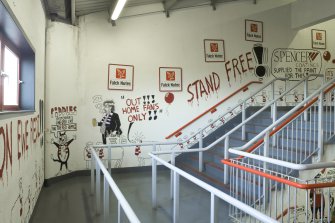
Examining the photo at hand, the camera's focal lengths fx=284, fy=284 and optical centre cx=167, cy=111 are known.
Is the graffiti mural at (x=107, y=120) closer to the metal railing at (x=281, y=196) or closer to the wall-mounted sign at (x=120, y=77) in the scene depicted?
the wall-mounted sign at (x=120, y=77)

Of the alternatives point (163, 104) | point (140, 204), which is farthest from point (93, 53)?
point (140, 204)

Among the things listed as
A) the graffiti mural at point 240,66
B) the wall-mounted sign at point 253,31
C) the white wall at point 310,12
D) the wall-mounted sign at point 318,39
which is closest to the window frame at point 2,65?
the graffiti mural at point 240,66

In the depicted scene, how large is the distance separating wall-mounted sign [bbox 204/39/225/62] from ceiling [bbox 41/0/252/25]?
0.81 metres

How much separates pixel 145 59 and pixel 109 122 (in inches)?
63.2

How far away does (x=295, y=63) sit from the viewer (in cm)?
760

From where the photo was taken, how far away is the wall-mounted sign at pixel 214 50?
681cm

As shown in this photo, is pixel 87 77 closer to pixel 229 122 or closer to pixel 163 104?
pixel 163 104

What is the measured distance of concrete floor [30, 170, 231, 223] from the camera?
361 centimetres

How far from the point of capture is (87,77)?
5918 millimetres

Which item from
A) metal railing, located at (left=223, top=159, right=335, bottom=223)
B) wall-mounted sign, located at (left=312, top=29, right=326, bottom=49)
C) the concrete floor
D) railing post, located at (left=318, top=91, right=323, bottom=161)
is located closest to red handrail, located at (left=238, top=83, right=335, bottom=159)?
railing post, located at (left=318, top=91, right=323, bottom=161)

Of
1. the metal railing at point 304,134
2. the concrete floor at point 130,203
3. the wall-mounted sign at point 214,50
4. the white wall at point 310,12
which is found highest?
the white wall at point 310,12

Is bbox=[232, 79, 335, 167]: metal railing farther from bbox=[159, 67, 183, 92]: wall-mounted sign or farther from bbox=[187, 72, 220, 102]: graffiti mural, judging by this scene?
bbox=[159, 67, 183, 92]: wall-mounted sign

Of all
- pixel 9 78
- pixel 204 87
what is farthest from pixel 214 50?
pixel 9 78

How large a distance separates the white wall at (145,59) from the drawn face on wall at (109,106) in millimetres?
89
